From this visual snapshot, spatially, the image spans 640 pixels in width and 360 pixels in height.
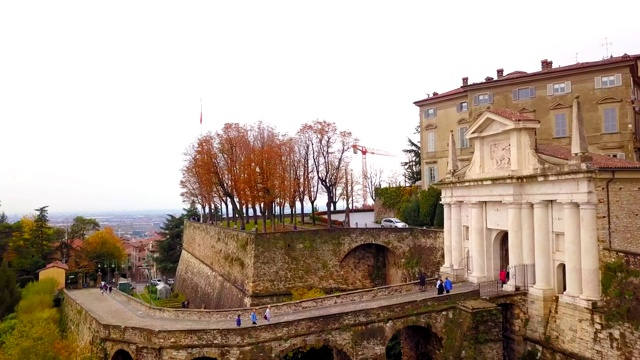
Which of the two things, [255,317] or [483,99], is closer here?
[255,317]

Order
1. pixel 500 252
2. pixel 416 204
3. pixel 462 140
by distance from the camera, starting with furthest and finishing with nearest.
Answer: pixel 416 204 → pixel 462 140 → pixel 500 252

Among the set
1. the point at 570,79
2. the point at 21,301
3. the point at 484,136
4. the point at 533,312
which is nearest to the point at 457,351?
the point at 533,312

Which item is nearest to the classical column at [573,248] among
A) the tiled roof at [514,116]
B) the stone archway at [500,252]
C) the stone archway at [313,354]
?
the tiled roof at [514,116]

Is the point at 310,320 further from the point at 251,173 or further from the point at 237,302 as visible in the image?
the point at 251,173

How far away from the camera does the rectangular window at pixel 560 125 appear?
30047mm

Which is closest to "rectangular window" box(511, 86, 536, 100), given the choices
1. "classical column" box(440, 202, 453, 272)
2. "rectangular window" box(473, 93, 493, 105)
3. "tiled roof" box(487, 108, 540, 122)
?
"rectangular window" box(473, 93, 493, 105)

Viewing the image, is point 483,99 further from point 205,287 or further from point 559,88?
point 205,287

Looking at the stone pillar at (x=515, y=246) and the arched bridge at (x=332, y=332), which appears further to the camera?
the stone pillar at (x=515, y=246)

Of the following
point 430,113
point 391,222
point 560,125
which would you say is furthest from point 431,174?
point 560,125

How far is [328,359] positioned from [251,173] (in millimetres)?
16108

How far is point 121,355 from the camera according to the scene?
893 inches

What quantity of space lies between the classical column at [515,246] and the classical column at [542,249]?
0.97 metres

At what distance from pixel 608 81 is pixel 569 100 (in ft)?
7.84

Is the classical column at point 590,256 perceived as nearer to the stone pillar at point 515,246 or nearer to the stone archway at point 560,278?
the stone archway at point 560,278
